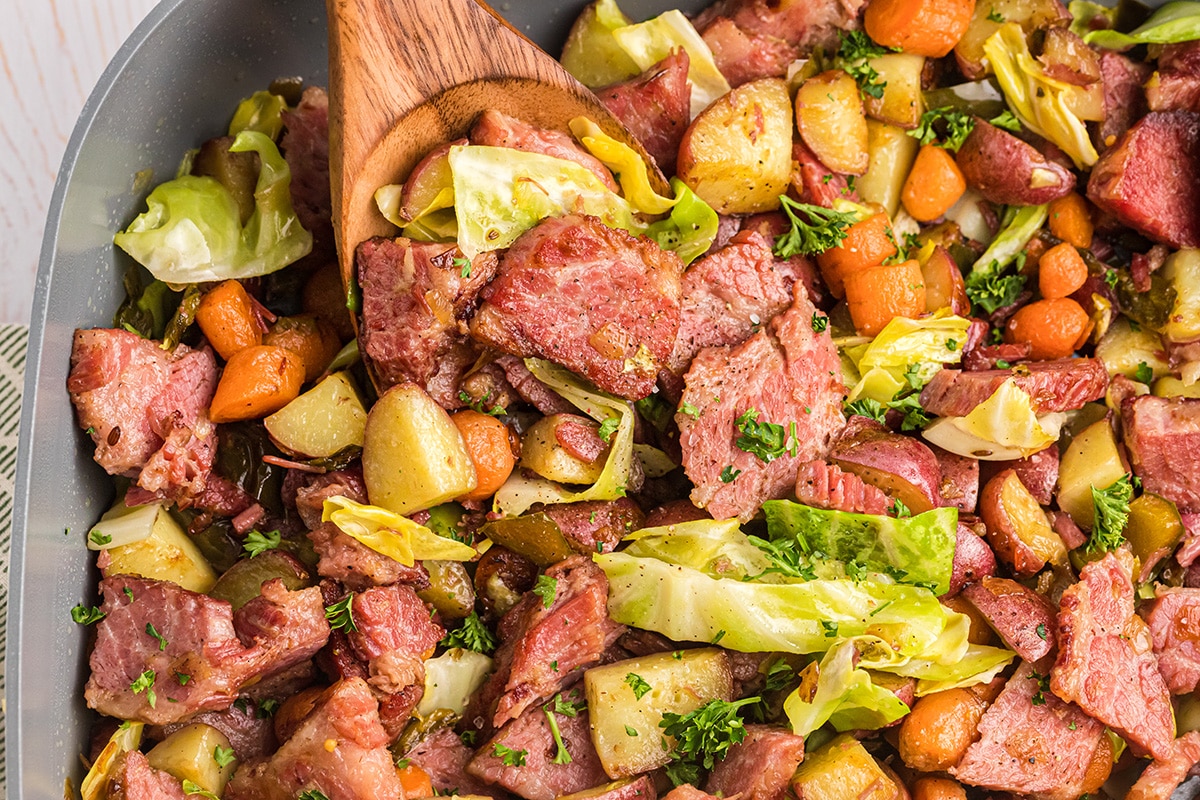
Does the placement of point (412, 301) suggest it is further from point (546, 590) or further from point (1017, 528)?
point (1017, 528)

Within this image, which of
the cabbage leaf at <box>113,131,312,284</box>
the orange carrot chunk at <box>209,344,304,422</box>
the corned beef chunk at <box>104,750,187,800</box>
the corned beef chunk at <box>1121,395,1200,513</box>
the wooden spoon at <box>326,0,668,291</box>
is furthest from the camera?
the corned beef chunk at <box>1121,395,1200,513</box>

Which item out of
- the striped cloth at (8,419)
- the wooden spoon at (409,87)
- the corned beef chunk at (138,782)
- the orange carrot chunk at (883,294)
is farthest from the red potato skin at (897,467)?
the striped cloth at (8,419)

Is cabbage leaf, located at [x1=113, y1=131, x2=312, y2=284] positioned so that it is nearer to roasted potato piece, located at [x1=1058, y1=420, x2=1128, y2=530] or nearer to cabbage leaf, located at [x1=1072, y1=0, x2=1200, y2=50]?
roasted potato piece, located at [x1=1058, y1=420, x2=1128, y2=530]

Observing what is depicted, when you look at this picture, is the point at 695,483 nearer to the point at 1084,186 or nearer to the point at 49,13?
the point at 1084,186

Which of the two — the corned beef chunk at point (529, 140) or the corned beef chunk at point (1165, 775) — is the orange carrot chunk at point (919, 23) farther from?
the corned beef chunk at point (1165, 775)

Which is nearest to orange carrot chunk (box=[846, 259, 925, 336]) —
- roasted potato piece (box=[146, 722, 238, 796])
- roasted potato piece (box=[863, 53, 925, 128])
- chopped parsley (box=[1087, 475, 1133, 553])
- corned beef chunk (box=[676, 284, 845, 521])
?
corned beef chunk (box=[676, 284, 845, 521])

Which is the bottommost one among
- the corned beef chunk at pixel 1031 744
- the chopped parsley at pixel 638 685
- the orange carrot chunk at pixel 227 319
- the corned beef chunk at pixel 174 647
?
the corned beef chunk at pixel 1031 744
